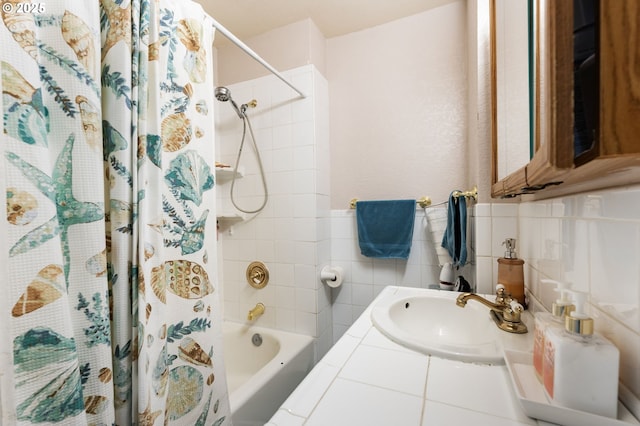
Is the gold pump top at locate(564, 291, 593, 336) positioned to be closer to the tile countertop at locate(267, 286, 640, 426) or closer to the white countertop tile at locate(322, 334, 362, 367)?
the tile countertop at locate(267, 286, 640, 426)

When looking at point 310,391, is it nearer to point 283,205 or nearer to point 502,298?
point 502,298

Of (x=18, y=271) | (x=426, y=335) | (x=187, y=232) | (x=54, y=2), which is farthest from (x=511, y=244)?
(x=54, y=2)

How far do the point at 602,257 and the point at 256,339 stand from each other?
163 centimetres

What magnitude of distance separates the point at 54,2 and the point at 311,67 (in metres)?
1.17

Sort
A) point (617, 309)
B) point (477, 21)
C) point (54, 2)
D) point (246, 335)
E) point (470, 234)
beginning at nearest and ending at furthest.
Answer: point (617, 309)
point (54, 2)
point (477, 21)
point (470, 234)
point (246, 335)

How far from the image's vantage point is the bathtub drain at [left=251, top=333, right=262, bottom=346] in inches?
63.0

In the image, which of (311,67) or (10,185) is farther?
(311,67)

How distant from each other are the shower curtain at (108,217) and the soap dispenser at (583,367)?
31.3 inches

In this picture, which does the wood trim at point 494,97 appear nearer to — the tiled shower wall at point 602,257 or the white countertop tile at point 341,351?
the tiled shower wall at point 602,257

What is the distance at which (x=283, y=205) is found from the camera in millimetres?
1601

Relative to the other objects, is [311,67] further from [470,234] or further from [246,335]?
[246,335]

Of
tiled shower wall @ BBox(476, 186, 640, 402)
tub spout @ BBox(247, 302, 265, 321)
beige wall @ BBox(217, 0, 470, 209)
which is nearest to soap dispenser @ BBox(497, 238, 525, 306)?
tiled shower wall @ BBox(476, 186, 640, 402)

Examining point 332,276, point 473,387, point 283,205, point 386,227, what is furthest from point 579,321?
point 283,205

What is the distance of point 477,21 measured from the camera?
101cm
